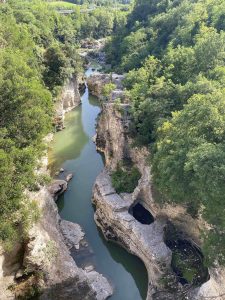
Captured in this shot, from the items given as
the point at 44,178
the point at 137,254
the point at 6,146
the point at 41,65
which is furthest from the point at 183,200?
the point at 41,65

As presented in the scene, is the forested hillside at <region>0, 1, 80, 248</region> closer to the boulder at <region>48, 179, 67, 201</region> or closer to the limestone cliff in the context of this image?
the limestone cliff

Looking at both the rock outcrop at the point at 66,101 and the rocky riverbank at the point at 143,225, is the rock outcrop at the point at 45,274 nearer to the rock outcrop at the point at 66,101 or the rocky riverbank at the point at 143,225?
the rocky riverbank at the point at 143,225

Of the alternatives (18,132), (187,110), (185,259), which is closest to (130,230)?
(185,259)

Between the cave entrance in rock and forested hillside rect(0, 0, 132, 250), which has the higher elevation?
forested hillside rect(0, 0, 132, 250)

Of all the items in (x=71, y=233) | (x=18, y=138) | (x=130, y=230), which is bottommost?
(x=71, y=233)

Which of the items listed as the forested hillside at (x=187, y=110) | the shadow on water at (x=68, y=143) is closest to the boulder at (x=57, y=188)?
the shadow on water at (x=68, y=143)

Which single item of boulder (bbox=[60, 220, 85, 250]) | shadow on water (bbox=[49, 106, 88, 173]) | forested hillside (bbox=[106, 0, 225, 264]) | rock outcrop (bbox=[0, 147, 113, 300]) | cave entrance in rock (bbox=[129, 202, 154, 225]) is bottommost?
shadow on water (bbox=[49, 106, 88, 173])

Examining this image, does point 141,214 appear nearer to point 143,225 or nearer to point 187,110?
point 143,225

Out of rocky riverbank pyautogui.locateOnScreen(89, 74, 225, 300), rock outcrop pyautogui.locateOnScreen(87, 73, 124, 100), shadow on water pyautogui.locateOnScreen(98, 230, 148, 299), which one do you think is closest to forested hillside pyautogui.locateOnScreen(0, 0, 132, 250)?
rocky riverbank pyautogui.locateOnScreen(89, 74, 225, 300)
